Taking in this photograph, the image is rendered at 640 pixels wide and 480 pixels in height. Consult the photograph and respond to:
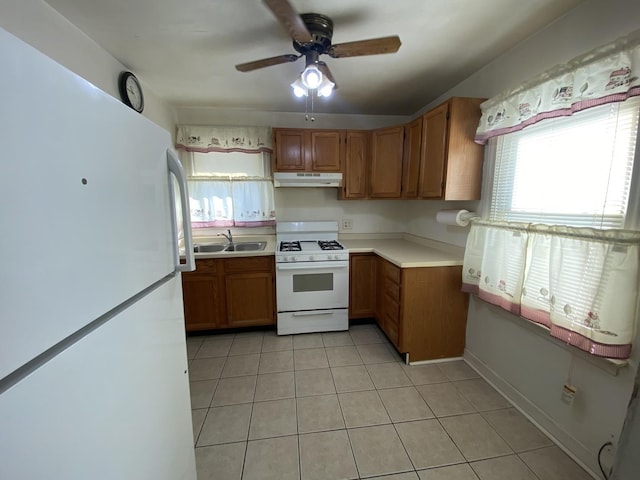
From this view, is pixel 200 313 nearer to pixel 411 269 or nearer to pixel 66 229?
pixel 411 269

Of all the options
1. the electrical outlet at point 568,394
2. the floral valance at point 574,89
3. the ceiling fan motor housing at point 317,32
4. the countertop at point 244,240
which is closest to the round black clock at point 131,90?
the countertop at point 244,240

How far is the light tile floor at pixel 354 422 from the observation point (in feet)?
4.54

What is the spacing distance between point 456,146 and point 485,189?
40cm

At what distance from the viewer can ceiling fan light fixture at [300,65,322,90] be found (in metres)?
1.48

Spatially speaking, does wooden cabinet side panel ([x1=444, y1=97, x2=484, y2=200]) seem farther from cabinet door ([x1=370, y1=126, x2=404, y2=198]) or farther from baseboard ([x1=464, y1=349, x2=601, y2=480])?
baseboard ([x1=464, y1=349, x2=601, y2=480])

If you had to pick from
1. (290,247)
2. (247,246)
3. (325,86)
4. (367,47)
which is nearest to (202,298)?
(247,246)

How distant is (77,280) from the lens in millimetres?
504

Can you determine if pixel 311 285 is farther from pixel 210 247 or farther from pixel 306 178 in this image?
pixel 210 247

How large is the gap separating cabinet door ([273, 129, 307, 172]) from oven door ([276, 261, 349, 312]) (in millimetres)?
1085

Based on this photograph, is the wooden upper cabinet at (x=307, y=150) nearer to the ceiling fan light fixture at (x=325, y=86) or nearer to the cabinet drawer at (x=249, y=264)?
the cabinet drawer at (x=249, y=264)

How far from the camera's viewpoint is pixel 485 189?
6.67 feet

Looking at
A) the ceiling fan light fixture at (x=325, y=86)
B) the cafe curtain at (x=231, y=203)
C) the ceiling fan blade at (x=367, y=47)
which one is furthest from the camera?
the cafe curtain at (x=231, y=203)

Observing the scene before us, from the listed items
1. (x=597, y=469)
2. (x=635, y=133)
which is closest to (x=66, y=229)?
(x=635, y=133)

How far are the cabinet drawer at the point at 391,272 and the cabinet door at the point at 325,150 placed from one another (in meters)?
1.19
